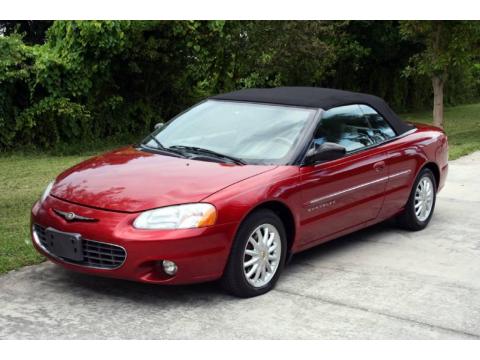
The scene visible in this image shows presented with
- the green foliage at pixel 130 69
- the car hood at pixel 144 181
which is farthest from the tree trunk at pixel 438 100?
the car hood at pixel 144 181

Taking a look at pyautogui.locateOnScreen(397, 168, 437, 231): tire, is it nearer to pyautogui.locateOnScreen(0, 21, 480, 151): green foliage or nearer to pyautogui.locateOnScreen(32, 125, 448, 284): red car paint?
pyautogui.locateOnScreen(32, 125, 448, 284): red car paint

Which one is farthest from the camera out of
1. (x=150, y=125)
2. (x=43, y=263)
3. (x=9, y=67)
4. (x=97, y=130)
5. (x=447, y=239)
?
(x=150, y=125)

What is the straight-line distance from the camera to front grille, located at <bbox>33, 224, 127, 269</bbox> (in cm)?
473

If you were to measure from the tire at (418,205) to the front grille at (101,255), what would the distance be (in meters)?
3.38

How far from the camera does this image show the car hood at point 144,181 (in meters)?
4.87

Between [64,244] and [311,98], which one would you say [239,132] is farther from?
[64,244]

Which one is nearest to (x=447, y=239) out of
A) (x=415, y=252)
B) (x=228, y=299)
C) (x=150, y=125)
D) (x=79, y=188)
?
(x=415, y=252)

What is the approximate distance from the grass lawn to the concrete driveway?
1.29 feet

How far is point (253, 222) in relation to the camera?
16.6ft

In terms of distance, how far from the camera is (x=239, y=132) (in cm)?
590

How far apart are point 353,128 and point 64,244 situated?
111 inches

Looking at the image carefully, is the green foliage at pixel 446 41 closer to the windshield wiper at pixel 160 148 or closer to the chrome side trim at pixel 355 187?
the chrome side trim at pixel 355 187
